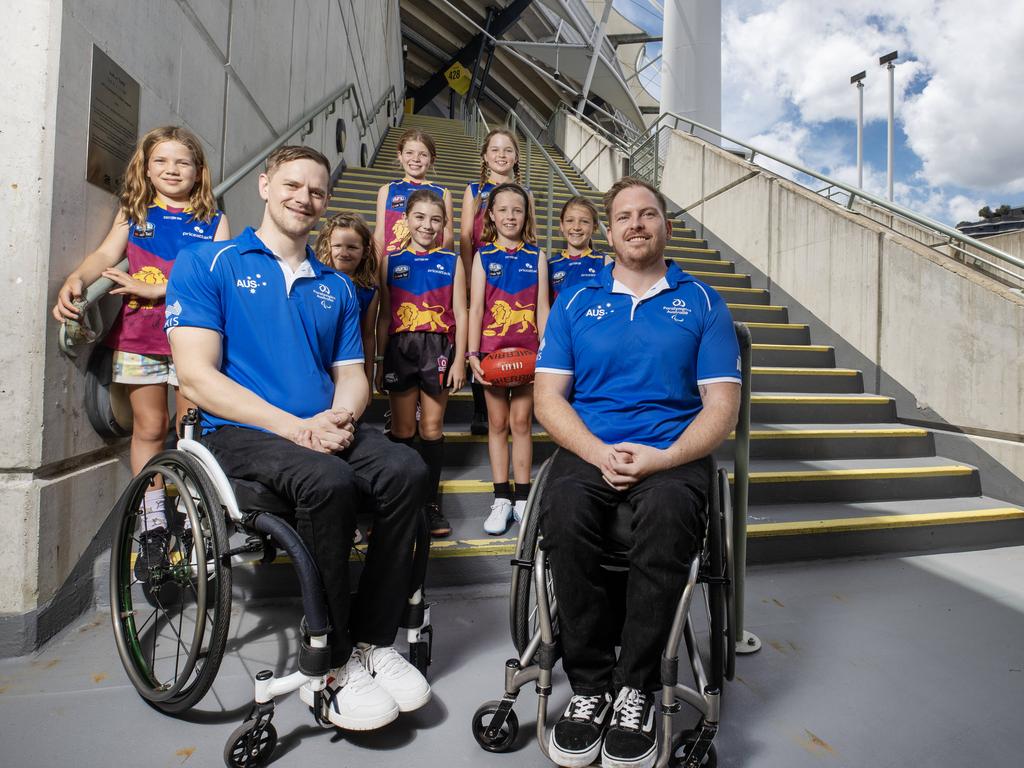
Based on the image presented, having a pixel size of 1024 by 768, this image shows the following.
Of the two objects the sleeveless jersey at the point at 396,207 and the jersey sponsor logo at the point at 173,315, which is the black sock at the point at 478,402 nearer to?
the sleeveless jersey at the point at 396,207

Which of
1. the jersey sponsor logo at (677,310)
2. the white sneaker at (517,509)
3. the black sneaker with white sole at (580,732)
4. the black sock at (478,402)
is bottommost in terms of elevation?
the black sneaker with white sole at (580,732)

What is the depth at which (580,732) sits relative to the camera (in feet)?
4.56

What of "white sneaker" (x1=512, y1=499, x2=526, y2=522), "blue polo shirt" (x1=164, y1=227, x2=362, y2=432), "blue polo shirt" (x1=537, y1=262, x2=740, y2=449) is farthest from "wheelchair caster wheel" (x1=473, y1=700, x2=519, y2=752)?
"white sneaker" (x1=512, y1=499, x2=526, y2=522)

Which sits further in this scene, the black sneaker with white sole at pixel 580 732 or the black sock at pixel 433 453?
the black sock at pixel 433 453

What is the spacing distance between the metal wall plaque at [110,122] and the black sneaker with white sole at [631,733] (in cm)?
233

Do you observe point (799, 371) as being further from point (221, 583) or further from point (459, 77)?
point (459, 77)

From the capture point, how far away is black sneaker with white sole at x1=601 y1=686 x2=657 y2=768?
132cm

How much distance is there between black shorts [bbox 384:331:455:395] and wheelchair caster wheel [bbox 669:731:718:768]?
63.7 inches

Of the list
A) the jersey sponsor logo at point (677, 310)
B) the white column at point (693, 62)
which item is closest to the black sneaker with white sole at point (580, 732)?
the jersey sponsor logo at point (677, 310)

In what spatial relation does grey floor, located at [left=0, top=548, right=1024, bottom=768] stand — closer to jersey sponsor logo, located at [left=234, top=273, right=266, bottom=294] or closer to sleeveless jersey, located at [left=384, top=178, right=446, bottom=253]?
jersey sponsor logo, located at [left=234, top=273, right=266, bottom=294]

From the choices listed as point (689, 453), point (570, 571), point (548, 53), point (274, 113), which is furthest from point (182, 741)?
point (548, 53)

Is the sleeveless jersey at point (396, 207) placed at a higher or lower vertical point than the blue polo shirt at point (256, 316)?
higher

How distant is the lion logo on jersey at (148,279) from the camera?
2.11m

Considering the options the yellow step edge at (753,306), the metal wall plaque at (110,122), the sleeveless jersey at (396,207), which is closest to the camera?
the metal wall plaque at (110,122)
